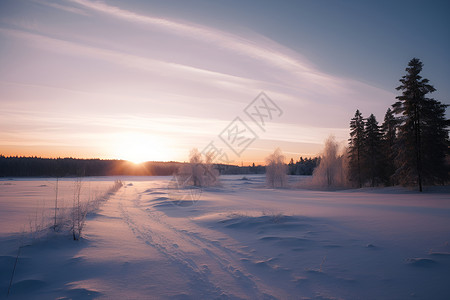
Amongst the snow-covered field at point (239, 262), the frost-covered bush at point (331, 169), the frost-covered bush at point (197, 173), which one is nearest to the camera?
the snow-covered field at point (239, 262)

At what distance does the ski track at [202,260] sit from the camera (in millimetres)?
4590

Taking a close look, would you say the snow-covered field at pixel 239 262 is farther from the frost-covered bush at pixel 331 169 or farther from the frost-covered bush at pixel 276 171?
the frost-covered bush at pixel 276 171

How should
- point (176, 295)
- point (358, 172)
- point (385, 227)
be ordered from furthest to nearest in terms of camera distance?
point (358, 172)
point (385, 227)
point (176, 295)

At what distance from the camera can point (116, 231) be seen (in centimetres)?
941

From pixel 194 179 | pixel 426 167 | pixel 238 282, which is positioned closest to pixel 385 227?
pixel 238 282

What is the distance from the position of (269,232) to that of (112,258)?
5.50 m

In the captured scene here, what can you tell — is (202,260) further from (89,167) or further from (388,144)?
(89,167)

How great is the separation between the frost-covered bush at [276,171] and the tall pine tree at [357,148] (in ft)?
45.7

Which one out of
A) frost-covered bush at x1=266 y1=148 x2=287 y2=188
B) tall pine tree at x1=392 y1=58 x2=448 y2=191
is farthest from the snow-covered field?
frost-covered bush at x1=266 y1=148 x2=287 y2=188

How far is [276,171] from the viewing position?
5031 centimetres

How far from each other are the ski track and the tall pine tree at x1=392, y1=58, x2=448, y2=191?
85.9ft

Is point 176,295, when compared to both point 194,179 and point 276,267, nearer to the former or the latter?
point 276,267

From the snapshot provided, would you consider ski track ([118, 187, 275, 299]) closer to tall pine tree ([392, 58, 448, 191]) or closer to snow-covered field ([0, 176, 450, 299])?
snow-covered field ([0, 176, 450, 299])

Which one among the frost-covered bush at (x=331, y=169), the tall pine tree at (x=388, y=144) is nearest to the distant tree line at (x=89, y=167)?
the frost-covered bush at (x=331, y=169)
